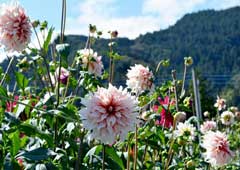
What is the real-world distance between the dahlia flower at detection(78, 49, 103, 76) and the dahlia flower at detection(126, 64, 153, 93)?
0.14 meters

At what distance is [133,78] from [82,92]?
268 mm

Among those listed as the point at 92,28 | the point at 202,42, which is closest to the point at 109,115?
the point at 92,28

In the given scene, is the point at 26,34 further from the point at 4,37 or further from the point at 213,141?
the point at 213,141

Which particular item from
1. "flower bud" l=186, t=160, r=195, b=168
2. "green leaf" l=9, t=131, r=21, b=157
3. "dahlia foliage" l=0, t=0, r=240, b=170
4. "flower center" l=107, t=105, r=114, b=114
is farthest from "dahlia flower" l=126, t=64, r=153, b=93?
"flower center" l=107, t=105, r=114, b=114

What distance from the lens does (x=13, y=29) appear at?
1.68m

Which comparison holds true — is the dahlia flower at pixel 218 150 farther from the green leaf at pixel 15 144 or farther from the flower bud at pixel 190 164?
the green leaf at pixel 15 144

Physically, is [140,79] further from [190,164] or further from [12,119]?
[12,119]

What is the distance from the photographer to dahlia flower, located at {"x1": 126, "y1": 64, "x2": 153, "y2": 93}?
80.0 inches

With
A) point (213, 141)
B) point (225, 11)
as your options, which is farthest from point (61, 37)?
point (225, 11)

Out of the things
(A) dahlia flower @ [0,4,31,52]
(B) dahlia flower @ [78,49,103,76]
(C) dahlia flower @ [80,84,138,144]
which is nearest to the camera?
(C) dahlia flower @ [80,84,138,144]

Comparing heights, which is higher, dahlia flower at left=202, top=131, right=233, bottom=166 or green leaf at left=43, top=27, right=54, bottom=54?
green leaf at left=43, top=27, right=54, bottom=54

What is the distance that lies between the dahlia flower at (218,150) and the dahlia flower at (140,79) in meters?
0.42

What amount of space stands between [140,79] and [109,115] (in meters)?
0.80

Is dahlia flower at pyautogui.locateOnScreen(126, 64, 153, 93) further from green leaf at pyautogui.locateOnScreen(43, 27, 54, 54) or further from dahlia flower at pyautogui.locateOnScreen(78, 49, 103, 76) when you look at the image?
green leaf at pyautogui.locateOnScreen(43, 27, 54, 54)
